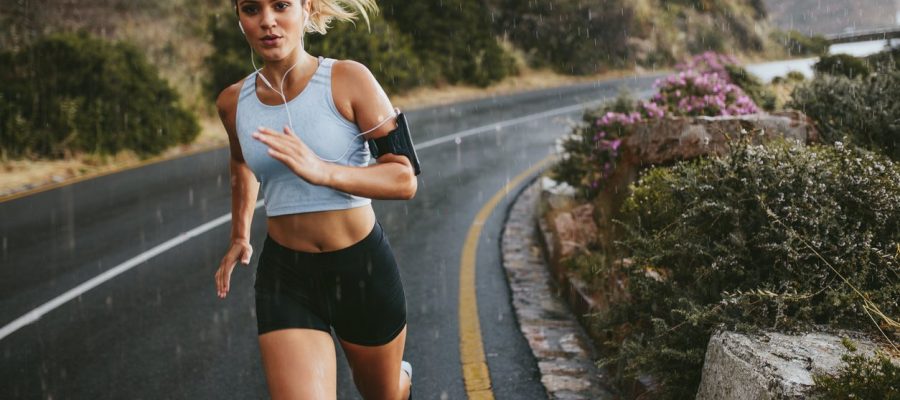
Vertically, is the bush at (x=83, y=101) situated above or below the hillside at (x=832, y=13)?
below

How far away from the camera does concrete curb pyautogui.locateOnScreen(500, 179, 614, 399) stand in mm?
4807

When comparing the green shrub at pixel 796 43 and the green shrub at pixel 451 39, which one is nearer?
the green shrub at pixel 451 39

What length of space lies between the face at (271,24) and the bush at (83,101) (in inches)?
474

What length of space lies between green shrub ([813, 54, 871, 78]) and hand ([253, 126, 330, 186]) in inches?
504

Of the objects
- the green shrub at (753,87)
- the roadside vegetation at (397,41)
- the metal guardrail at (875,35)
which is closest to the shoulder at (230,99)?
the green shrub at (753,87)

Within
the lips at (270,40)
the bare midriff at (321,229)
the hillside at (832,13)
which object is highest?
the hillside at (832,13)

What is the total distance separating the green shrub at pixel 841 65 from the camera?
1321 cm

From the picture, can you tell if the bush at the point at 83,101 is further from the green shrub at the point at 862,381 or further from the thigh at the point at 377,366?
the green shrub at the point at 862,381

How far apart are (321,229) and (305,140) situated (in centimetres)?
36

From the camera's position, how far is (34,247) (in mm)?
8164

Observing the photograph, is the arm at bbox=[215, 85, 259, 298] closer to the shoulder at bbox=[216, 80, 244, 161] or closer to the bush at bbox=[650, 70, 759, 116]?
the shoulder at bbox=[216, 80, 244, 161]

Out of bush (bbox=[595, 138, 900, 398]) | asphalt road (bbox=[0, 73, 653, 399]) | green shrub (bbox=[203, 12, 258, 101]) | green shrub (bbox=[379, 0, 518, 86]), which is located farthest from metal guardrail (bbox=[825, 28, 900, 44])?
green shrub (bbox=[203, 12, 258, 101])

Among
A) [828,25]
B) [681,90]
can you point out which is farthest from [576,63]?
[828,25]

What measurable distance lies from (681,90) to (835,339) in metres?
7.24
